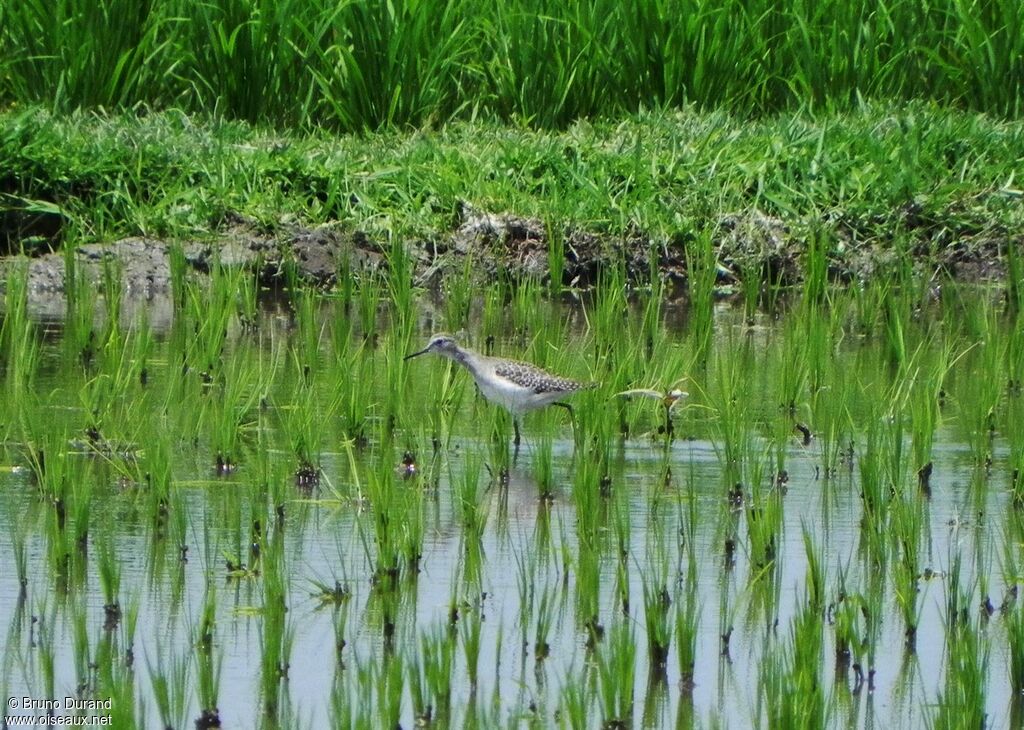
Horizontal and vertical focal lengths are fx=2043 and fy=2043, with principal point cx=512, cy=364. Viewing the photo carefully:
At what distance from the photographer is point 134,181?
1084cm

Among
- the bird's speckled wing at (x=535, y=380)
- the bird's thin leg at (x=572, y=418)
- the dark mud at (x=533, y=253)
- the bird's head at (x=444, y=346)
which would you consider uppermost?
the dark mud at (x=533, y=253)

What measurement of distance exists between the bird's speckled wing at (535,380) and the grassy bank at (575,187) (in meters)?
2.96

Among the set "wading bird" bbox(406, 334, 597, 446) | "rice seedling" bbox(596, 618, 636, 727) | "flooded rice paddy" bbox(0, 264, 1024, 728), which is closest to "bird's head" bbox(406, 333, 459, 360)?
"flooded rice paddy" bbox(0, 264, 1024, 728)

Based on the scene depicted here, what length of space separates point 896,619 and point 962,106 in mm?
8519

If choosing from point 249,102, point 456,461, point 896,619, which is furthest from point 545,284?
point 896,619

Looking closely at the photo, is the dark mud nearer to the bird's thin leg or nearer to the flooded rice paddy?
the flooded rice paddy

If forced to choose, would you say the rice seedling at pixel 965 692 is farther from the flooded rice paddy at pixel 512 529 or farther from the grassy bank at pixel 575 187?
the grassy bank at pixel 575 187

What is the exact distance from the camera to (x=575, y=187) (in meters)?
11.2

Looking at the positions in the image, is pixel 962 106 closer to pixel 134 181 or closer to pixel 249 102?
pixel 249 102

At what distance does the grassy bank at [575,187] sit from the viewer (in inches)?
421

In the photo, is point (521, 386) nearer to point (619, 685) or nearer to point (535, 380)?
point (535, 380)

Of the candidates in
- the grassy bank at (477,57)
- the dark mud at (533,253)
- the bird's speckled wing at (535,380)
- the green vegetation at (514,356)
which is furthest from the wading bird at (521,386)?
the grassy bank at (477,57)

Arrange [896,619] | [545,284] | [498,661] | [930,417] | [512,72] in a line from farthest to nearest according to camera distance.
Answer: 1. [512,72]
2. [545,284]
3. [930,417]
4. [896,619]
5. [498,661]

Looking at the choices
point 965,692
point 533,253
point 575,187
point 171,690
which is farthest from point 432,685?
point 575,187
